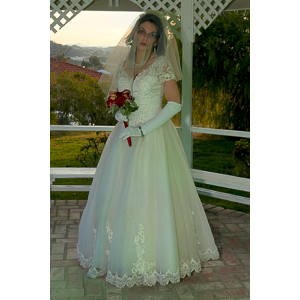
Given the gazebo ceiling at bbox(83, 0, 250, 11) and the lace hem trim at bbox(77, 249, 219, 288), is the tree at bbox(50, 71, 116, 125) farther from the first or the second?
the lace hem trim at bbox(77, 249, 219, 288)

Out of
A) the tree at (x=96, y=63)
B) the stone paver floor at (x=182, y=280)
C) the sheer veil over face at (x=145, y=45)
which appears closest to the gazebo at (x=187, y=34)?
the stone paver floor at (x=182, y=280)

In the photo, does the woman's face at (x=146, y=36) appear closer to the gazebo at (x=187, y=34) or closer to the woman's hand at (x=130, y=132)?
the woman's hand at (x=130, y=132)

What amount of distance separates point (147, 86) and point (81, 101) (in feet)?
17.4

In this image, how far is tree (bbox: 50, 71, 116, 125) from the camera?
311 inches

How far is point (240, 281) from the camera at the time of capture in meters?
3.02

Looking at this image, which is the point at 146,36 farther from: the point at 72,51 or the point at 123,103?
the point at 72,51

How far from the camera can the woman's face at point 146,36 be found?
2.94m

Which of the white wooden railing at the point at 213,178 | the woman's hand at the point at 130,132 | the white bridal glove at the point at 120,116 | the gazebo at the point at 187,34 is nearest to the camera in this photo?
the woman's hand at the point at 130,132

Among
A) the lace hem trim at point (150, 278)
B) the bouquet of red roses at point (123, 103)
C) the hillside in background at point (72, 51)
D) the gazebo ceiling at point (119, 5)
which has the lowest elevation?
the lace hem trim at point (150, 278)

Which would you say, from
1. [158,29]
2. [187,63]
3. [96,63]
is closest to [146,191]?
[158,29]

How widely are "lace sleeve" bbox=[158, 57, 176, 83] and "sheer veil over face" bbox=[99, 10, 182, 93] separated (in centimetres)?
8

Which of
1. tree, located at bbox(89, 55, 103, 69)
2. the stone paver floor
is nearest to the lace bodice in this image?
the stone paver floor

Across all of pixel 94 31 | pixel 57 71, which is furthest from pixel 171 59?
pixel 94 31

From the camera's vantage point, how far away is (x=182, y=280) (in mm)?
2971
